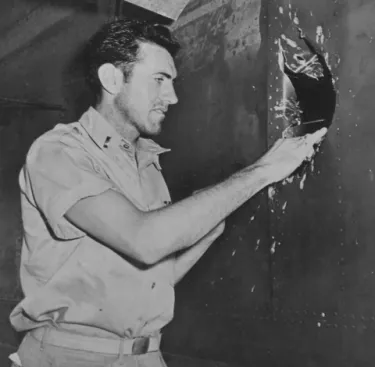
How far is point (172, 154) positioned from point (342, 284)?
4.40 ft

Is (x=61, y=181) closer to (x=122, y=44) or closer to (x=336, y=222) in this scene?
(x=122, y=44)

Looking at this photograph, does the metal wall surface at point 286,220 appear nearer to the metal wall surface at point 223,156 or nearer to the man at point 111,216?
the metal wall surface at point 223,156

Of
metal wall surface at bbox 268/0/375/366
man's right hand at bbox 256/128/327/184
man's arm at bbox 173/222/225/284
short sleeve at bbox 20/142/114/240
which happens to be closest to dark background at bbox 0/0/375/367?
metal wall surface at bbox 268/0/375/366

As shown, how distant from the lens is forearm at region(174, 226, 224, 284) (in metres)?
2.11

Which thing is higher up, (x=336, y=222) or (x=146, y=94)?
(x=146, y=94)

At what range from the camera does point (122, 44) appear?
2.00 metres

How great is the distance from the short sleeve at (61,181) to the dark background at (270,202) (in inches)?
39.8

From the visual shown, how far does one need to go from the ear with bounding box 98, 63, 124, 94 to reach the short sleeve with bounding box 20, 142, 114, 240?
0.33m

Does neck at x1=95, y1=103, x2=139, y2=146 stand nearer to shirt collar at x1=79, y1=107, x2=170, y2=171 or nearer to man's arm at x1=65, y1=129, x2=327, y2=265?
shirt collar at x1=79, y1=107, x2=170, y2=171

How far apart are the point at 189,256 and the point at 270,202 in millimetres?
552

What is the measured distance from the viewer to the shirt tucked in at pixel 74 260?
162 cm

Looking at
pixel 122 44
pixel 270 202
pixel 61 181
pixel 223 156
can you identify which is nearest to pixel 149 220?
A: pixel 61 181

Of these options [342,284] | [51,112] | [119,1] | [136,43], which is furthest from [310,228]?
[51,112]

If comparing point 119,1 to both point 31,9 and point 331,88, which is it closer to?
point 31,9
